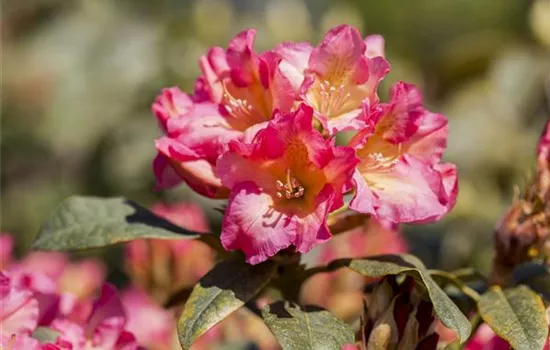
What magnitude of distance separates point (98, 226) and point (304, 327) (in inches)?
11.8

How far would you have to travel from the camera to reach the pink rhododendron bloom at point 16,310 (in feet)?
3.56

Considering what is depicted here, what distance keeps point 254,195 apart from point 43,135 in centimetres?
246

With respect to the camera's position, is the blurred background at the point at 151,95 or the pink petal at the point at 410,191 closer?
the pink petal at the point at 410,191

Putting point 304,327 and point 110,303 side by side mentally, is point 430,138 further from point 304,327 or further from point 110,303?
point 110,303

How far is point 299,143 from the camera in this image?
39.7 inches

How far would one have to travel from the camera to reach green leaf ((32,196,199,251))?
1.13 meters

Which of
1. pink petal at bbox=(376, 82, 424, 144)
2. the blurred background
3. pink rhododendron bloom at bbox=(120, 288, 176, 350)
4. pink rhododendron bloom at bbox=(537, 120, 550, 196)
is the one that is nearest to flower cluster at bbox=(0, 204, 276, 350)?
pink rhododendron bloom at bbox=(120, 288, 176, 350)

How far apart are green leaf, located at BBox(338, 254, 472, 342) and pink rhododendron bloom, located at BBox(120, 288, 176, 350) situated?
64 cm

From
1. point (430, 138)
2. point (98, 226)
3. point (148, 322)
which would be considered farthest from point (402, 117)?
point (148, 322)

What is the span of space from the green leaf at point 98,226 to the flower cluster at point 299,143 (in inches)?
2.4

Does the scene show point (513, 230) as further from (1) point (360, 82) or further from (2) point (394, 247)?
(2) point (394, 247)

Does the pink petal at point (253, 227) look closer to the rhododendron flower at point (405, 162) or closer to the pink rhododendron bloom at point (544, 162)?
the rhododendron flower at point (405, 162)

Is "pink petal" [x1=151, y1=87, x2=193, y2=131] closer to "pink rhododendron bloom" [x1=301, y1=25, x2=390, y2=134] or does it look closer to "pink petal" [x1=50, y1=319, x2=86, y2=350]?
"pink rhododendron bloom" [x1=301, y1=25, x2=390, y2=134]

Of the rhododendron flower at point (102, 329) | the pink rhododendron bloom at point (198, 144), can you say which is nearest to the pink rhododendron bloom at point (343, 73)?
the pink rhododendron bloom at point (198, 144)
